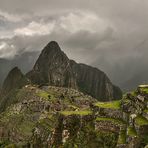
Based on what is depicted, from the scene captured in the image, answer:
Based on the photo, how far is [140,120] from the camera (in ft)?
303

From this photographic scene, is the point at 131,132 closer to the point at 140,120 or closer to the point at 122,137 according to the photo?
the point at 122,137

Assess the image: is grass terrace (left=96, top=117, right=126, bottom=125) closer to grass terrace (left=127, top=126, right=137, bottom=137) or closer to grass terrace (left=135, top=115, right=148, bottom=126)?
grass terrace (left=135, top=115, right=148, bottom=126)

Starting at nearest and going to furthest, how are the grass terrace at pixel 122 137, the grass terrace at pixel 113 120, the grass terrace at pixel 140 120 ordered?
the grass terrace at pixel 140 120 < the grass terrace at pixel 122 137 < the grass terrace at pixel 113 120

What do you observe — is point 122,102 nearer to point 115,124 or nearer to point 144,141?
point 115,124

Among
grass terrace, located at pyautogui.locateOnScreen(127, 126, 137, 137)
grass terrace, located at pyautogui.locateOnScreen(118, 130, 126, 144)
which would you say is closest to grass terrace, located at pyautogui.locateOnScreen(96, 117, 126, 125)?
grass terrace, located at pyautogui.locateOnScreen(118, 130, 126, 144)

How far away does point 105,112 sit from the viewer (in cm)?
10250

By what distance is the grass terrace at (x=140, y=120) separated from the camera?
297ft

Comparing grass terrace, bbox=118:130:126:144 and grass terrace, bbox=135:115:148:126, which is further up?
grass terrace, bbox=135:115:148:126

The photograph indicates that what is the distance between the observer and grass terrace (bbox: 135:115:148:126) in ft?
A: 297

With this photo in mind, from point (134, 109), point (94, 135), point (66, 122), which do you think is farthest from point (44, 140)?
point (134, 109)

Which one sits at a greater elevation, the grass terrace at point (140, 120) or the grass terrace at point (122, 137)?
the grass terrace at point (140, 120)

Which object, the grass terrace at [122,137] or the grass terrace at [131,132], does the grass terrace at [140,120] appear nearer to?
the grass terrace at [131,132]

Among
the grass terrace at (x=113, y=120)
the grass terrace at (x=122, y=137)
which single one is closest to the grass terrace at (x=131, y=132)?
the grass terrace at (x=122, y=137)

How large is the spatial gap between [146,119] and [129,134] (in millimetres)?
5153
